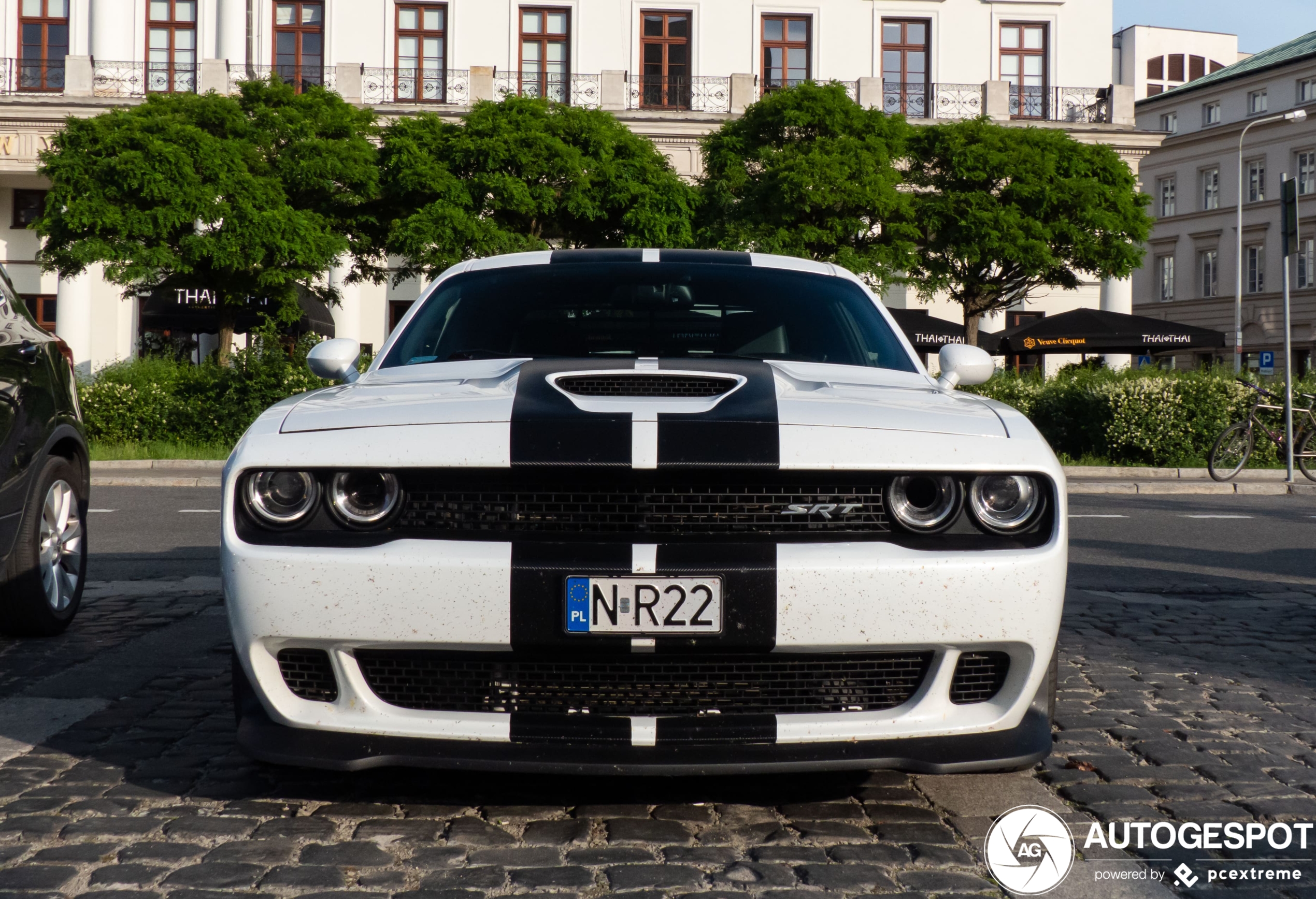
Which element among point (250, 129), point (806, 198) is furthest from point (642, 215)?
point (250, 129)

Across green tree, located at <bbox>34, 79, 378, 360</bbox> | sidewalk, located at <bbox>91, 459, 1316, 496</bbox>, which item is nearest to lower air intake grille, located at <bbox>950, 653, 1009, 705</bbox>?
sidewalk, located at <bbox>91, 459, 1316, 496</bbox>

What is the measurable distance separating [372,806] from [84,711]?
145 centimetres

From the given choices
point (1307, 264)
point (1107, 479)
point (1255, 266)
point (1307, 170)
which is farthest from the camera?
point (1255, 266)

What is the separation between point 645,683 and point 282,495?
2.94 ft

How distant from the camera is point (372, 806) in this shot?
312 centimetres

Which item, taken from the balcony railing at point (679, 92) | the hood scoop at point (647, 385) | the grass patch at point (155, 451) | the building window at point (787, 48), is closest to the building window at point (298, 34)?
the balcony railing at point (679, 92)

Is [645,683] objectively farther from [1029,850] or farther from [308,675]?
[1029,850]

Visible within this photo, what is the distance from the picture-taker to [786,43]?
1471 inches

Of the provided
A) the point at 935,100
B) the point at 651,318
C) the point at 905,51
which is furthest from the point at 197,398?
the point at 905,51

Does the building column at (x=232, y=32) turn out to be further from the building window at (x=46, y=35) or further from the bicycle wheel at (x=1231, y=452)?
the bicycle wheel at (x=1231, y=452)

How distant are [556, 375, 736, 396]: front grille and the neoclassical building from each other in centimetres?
3058

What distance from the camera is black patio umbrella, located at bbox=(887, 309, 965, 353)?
24219 mm

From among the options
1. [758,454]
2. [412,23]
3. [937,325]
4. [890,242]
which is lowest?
[758,454]

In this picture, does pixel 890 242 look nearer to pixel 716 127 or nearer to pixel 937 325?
pixel 937 325
